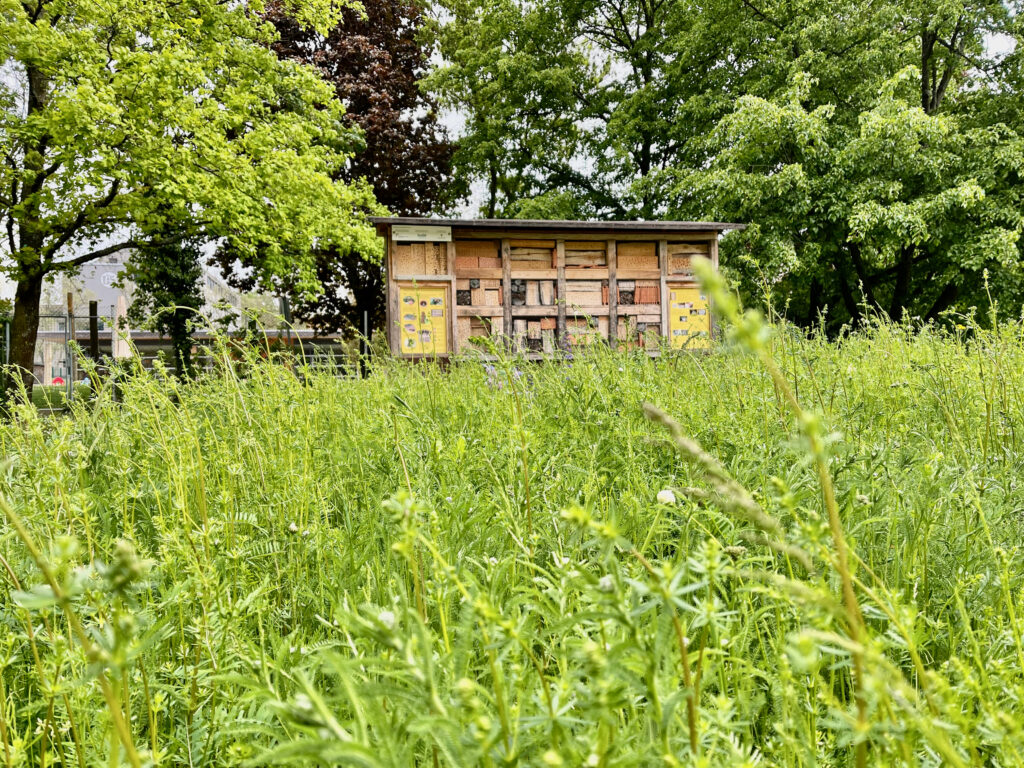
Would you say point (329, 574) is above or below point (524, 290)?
below

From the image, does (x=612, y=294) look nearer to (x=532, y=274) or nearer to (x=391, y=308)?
(x=532, y=274)

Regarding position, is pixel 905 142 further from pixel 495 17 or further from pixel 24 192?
pixel 24 192

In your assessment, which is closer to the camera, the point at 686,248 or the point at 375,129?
the point at 686,248

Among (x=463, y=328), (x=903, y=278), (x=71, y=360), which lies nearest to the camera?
(x=71, y=360)

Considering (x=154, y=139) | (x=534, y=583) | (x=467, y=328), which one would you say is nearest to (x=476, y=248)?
(x=467, y=328)

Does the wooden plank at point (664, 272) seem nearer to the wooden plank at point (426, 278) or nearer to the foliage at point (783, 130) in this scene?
the foliage at point (783, 130)

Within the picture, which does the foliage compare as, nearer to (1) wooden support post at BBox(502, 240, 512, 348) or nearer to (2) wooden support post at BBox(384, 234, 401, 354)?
(1) wooden support post at BBox(502, 240, 512, 348)

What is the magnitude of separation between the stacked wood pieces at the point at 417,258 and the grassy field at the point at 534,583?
850 centimetres

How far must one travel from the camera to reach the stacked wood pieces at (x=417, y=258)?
11625 mm

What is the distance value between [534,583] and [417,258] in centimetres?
1081

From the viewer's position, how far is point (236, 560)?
158 centimetres

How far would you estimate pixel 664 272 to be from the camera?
1275 centimetres

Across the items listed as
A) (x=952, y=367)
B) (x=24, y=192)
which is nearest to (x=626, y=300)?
(x=952, y=367)

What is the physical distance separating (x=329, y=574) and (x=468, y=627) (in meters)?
1.24
